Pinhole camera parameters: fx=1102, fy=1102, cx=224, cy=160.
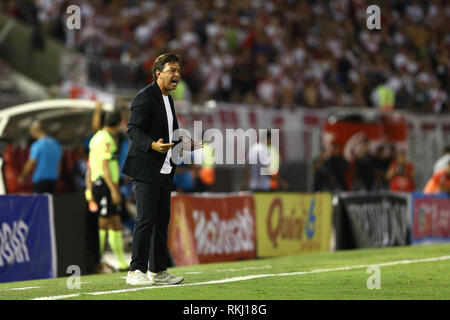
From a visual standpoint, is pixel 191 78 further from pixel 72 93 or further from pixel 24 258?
pixel 24 258

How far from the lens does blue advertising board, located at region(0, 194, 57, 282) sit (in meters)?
13.3

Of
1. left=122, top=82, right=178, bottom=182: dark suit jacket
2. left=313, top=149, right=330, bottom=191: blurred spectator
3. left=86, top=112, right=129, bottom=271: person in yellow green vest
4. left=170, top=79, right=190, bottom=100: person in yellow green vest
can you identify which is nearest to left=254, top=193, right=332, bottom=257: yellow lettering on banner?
left=313, top=149, right=330, bottom=191: blurred spectator

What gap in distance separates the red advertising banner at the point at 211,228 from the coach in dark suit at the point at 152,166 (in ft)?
→ 18.8

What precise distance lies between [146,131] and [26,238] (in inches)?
162

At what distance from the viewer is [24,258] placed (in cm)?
1365

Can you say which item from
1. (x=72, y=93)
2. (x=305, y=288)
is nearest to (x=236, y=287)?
(x=305, y=288)

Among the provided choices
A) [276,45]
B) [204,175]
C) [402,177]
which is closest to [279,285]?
[204,175]

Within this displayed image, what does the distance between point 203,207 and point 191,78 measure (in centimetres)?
1118

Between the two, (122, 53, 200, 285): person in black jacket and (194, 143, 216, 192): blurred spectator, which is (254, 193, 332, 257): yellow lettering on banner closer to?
(194, 143, 216, 192): blurred spectator

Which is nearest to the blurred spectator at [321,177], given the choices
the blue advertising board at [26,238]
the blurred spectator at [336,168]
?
the blurred spectator at [336,168]

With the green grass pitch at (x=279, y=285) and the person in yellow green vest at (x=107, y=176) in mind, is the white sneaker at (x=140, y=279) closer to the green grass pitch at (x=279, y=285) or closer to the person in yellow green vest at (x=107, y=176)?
the green grass pitch at (x=279, y=285)

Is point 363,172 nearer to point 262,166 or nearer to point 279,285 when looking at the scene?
point 262,166

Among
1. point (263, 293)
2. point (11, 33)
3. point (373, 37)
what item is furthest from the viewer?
point (373, 37)

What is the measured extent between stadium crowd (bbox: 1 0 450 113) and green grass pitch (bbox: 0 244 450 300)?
14.3 m
